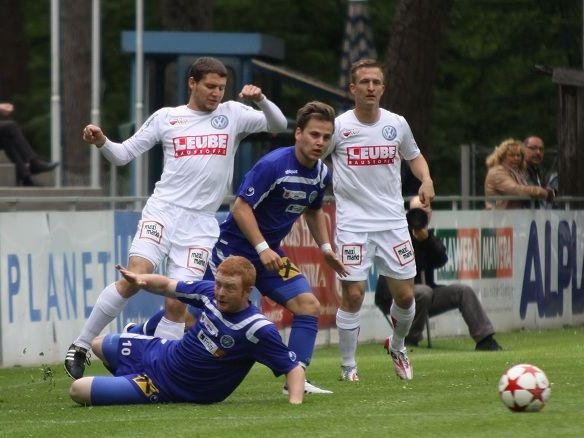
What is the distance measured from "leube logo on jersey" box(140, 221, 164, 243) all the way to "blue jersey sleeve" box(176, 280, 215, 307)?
5.67 ft

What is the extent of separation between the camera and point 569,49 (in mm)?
30703

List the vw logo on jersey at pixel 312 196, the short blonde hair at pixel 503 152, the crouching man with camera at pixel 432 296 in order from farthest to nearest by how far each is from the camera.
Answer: the short blonde hair at pixel 503 152
the crouching man with camera at pixel 432 296
the vw logo on jersey at pixel 312 196

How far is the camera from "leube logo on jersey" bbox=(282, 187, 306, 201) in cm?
1134

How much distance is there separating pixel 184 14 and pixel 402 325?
731 inches

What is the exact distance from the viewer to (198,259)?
12.3 meters

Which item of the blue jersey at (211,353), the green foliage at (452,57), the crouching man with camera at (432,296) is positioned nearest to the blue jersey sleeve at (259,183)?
the blue jersey at (211,353)

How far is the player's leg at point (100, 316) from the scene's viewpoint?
39.1ft

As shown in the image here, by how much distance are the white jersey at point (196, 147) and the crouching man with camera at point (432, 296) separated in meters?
4.39

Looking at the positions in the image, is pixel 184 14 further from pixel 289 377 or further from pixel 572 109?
pixel 289 377

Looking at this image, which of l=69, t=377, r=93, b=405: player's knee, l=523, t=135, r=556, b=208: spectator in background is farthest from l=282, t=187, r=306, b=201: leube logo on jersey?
l=523, t=135, r=556, b=208: spectator in background

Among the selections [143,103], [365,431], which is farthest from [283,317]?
Result: [143,103]

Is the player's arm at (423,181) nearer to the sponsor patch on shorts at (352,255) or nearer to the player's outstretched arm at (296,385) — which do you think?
the sponsor patch on shorts at (352,255)

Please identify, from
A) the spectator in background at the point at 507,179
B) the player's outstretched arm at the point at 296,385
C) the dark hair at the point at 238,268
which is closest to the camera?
the dark hair at the point at 238,268

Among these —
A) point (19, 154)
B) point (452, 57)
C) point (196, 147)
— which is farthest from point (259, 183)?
point (452, 57)
